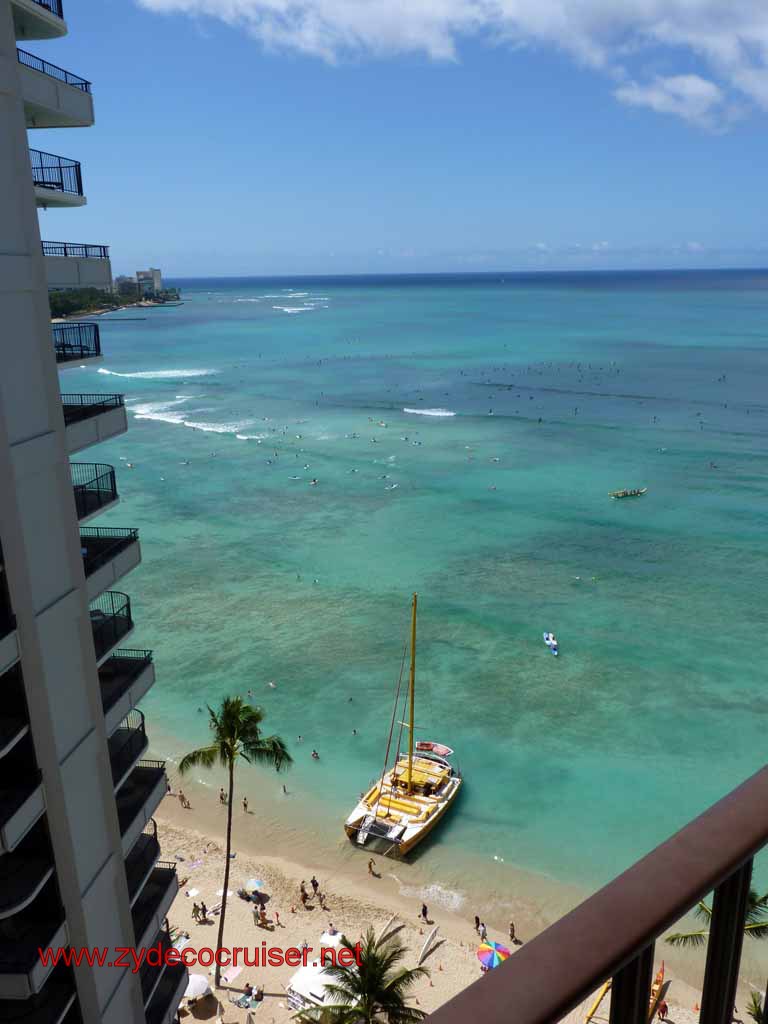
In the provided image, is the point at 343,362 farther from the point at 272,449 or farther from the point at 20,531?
the point at 20,531

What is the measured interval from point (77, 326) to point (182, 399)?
82.5m

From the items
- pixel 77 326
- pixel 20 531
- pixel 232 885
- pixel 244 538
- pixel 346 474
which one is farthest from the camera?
pixel 346 474

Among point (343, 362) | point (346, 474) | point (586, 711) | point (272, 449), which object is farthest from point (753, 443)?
point (343, 362)

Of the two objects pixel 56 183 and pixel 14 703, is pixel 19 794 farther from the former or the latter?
pixel 56 183

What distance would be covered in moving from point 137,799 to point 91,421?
6.47m

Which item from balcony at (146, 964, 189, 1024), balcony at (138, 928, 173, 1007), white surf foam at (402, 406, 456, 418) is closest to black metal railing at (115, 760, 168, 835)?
balcony at (138, 928, 173, 1007)

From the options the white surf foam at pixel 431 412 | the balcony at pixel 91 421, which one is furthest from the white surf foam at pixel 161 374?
the balcony at pixel 91 421

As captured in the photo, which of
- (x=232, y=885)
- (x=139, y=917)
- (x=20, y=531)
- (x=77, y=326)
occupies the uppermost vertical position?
(x=77, y=326)

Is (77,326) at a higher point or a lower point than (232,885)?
higher

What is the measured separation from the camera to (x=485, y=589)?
43.5m

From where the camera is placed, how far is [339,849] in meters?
26.7

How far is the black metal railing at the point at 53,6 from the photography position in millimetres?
11923

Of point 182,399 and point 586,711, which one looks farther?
point 182,399

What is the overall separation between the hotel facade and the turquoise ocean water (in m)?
14.6
